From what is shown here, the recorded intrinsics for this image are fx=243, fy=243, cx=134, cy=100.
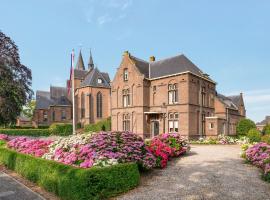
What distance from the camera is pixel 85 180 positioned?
7.51m

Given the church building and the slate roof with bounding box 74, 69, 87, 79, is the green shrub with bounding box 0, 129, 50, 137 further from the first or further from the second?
the slate roof with bounding box 74, 69, 87, 79

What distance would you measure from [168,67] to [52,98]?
42955 millimetres

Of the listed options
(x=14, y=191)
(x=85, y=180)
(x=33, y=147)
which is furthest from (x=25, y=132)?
(x=85, y=180)

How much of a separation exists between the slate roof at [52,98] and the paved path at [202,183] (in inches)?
2257

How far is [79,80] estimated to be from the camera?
6588cm

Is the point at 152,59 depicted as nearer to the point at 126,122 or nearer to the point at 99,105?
the point at 126,122

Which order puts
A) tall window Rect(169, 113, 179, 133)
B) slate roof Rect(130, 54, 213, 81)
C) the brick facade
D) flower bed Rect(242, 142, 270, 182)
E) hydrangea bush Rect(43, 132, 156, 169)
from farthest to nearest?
slate roof Rect(130, 54, 213, 81) → tall window Rect(169, 113, 179, 133) → the brick facade → flower bed Rect(242, 142, 270, 182) → hydrangea bush Rect(43, 132, 156, 169)

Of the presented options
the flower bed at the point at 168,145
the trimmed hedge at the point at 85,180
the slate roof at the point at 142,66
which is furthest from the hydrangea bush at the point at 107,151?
the slate roof at the point at 142,66

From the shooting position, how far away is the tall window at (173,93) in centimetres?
3155

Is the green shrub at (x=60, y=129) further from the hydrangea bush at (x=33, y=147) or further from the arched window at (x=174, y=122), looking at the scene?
the hydrangea bush at (x=33, y=147)

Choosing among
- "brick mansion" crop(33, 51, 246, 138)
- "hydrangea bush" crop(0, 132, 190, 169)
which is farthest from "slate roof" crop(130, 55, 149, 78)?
"hydrangea bush" crop(0, 132, 190, 169)

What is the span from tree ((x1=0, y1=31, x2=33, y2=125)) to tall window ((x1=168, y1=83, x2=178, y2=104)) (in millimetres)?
22686

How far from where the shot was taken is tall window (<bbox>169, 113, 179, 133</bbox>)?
31.2 meters

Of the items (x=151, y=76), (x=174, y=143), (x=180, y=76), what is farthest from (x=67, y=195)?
(x=151, y=76)
